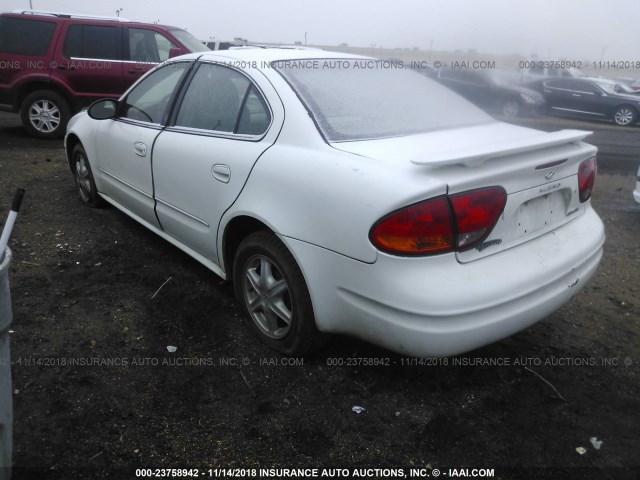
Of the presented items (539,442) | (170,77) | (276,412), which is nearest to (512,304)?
(539,442)

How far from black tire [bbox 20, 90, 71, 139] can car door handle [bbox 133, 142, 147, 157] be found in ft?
17.4

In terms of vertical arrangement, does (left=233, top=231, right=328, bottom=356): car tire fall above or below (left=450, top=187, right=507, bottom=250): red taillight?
below

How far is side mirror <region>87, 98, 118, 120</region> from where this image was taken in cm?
409

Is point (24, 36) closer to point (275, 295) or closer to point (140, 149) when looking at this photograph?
point (140, 149)

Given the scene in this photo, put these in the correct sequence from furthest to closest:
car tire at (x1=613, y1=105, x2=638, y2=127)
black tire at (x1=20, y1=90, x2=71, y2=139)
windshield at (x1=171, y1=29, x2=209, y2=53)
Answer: car tire at (x1=613, y1=105, x2=638, y2=127) < windshield at (x1=171, y1=29, x2=209, y2=53) < black tire at (x1=20, y1=90, x2=71, y2=139)

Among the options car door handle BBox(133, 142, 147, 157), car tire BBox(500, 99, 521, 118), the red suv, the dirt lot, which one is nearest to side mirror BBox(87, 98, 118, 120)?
car door handle BBox(133, 142, 147, 157)

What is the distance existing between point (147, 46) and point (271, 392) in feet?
24.8

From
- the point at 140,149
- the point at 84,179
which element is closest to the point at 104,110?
the point at 140,149

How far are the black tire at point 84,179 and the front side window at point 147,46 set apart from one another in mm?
4116

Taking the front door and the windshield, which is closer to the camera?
the front door

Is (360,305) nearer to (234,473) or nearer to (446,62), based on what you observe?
(234,473)

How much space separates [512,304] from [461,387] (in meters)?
0.61

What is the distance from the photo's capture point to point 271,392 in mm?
2625

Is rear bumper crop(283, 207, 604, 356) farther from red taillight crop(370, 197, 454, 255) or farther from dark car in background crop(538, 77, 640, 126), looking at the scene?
dark car in background crop(538, 77, 640, 126)
